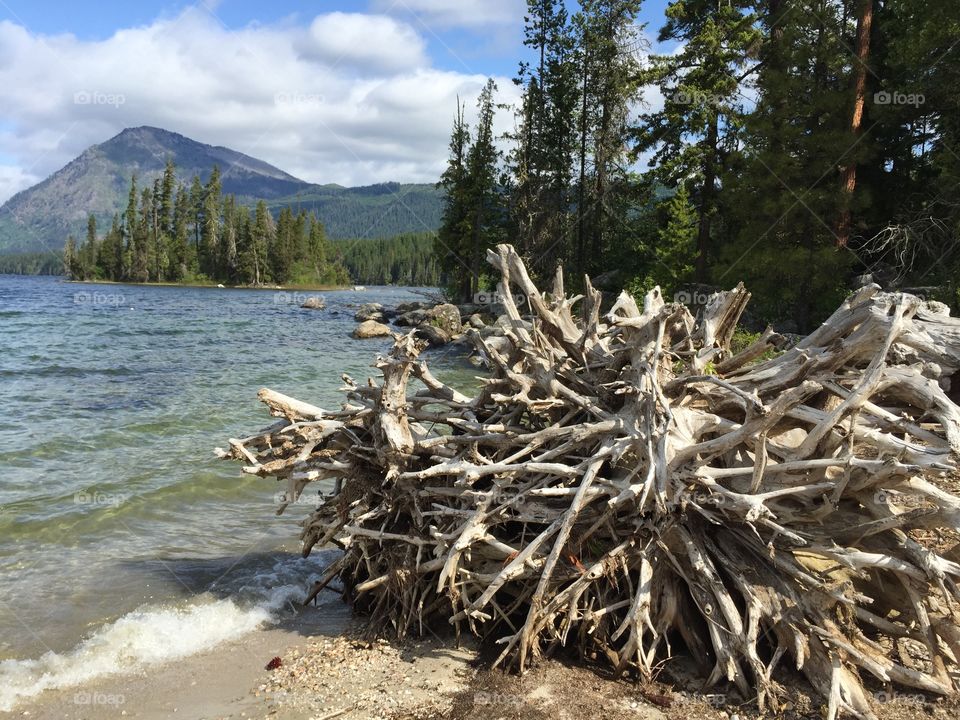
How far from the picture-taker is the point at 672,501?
4.81m

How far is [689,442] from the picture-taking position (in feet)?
17.3

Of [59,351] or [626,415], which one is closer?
[626,415]

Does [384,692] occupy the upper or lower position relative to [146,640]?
upper

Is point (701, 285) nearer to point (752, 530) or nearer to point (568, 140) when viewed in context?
point (568, 140)

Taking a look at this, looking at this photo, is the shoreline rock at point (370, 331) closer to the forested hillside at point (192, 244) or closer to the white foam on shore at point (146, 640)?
the white foam on shore at point (146, 640)

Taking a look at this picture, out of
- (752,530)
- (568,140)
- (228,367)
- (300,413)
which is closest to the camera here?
(752,530)

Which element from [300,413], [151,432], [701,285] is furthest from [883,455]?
[701,285]

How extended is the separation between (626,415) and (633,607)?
4.78 feet
